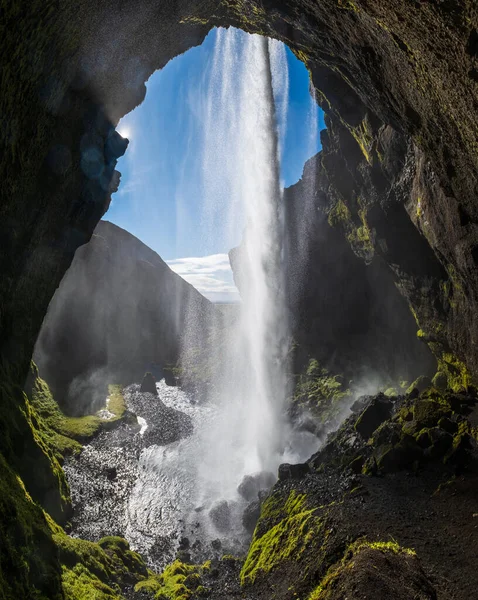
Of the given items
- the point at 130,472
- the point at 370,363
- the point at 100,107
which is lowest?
the point at 130,472

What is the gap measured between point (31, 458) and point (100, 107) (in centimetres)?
1943

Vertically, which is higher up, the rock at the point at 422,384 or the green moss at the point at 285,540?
the rock at the point at 422,384

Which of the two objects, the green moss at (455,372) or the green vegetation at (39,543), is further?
the green moss at (455,372)

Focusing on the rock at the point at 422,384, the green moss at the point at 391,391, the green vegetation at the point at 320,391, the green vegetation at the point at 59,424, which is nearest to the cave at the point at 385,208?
the rock at the point at 422,384

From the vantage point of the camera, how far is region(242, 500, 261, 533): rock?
23438 millimetres

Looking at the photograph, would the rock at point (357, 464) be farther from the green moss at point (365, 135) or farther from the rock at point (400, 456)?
the green moss at point (365, 135)

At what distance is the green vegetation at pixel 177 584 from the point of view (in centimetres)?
1483

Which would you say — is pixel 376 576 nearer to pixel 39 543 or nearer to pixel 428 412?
pixel 39 543

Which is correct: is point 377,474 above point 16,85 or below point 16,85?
below

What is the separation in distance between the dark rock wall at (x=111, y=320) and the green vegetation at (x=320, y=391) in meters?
29.3

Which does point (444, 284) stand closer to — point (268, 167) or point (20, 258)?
point (20, 258)

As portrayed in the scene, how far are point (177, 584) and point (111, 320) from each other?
6564 centimetres

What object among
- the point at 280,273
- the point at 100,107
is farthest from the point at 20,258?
the point at 280,273

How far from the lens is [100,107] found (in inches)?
737
